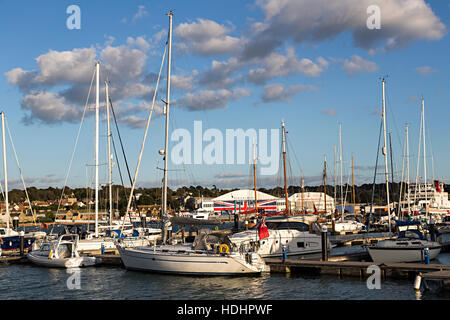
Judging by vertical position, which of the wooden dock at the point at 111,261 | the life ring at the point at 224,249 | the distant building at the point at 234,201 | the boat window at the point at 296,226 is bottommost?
the distant building at the point at 234,201

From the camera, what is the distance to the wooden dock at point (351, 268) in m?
24.2

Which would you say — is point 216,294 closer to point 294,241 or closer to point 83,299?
A: point 83,299

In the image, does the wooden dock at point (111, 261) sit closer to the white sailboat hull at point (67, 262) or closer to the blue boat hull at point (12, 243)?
the white sailboat hull at point (67, 262)

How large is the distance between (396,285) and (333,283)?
3.18m

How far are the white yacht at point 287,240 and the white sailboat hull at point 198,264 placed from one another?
414cm

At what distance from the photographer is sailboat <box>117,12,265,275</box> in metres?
26.3

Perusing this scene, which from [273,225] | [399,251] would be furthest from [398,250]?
[273,225]

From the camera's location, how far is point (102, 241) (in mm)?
39125

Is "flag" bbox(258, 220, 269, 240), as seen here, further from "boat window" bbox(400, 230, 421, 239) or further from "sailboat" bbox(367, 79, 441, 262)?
"boat window" bbox(400, 230, 421, 239)

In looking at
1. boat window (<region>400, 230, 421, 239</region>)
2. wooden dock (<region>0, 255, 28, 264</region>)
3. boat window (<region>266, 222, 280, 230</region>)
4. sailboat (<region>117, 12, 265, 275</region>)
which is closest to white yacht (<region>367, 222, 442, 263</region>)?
boat window (<region>400, 230, 421, 239</region>)

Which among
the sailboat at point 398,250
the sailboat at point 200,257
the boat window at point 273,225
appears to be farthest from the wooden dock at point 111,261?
the sailboat at point 398,250

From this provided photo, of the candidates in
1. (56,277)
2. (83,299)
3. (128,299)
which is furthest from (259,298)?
(56,277)

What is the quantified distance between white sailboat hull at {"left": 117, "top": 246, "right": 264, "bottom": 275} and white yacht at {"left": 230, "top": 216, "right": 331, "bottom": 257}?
4.14 metres
